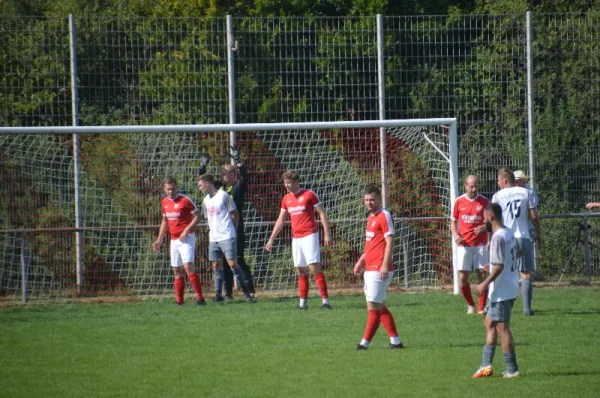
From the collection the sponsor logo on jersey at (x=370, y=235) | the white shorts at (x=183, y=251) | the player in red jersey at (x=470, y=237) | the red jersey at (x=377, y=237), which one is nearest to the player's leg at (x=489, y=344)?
the red jersey at (x=377, y=237)

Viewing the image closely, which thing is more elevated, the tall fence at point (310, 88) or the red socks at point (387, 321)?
the tall fence at point (310, 88)

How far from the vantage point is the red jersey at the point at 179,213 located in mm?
15438

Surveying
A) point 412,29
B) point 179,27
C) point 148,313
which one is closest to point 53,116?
point 179,27

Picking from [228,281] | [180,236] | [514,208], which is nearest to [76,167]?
[180,236]

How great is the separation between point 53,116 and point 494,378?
10.7 metres

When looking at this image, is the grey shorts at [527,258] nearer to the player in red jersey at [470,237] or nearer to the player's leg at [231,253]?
the player in red jersey at [470,237]

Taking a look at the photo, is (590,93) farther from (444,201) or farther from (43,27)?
(43,27)

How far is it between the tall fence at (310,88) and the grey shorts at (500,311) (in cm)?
926

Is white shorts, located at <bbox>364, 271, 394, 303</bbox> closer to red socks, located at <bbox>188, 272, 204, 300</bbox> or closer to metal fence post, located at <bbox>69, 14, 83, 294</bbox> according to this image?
red socks, located at <bbox>188, 272, 204, 300</bbox>

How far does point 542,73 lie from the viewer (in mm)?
18734

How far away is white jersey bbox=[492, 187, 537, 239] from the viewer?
1314 cm

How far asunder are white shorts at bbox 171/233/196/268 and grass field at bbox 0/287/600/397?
29.6 inches

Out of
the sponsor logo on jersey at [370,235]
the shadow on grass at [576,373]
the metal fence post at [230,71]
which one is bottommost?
the shadow on grass at [576,373]

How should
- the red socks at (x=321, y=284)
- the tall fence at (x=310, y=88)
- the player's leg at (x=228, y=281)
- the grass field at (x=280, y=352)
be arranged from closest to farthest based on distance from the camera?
the grass field at (x=280, y=352)
the red socks at (x=321, y=284)
the player's leg at (x=228, y=281)
the tall fence at (x=310, y=88)
